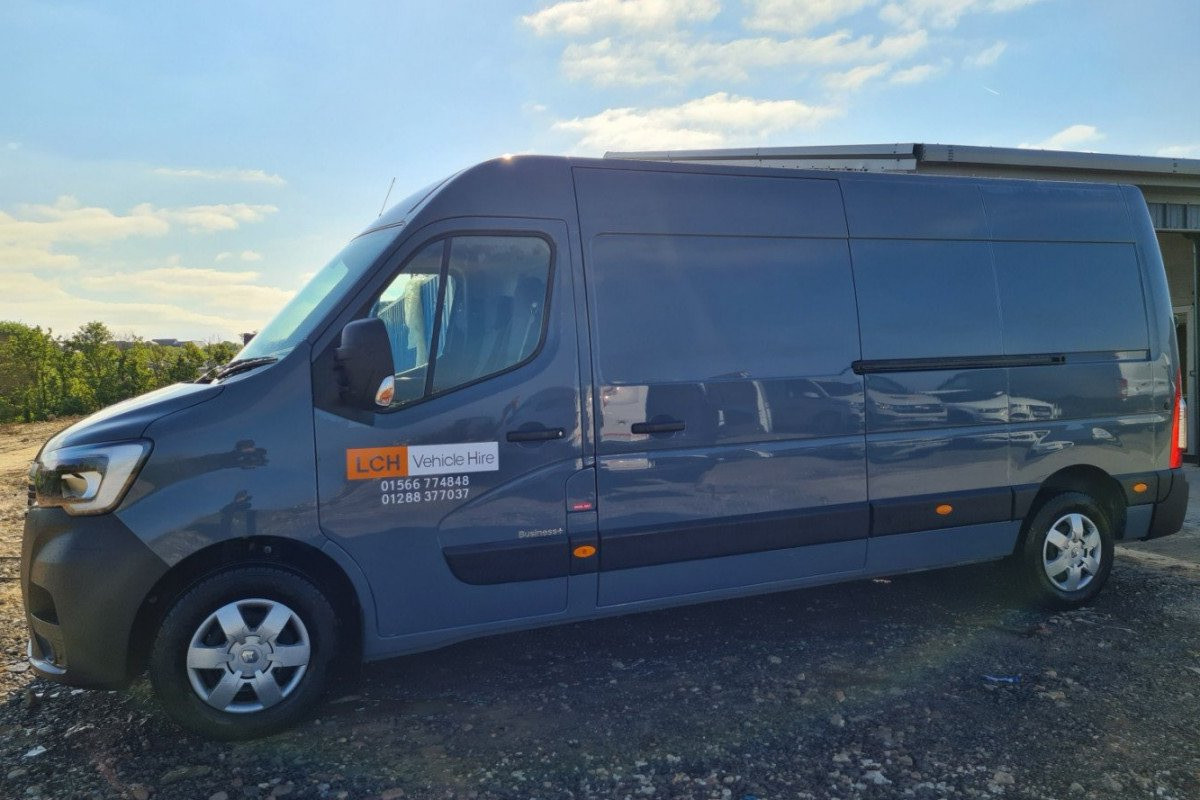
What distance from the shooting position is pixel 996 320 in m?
4.73

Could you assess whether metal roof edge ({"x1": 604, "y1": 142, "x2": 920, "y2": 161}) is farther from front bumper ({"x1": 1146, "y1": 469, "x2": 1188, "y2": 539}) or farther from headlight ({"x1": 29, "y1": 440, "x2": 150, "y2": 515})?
headlight ({"x1": 29, "y1": 440, "x2": 150, "y2": 515})

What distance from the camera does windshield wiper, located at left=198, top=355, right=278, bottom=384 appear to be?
3480 mm

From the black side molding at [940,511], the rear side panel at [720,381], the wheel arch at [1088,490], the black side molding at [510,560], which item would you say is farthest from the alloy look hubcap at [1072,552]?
the black side molding at [510,560]

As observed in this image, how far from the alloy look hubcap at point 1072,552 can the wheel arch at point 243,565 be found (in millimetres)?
4007

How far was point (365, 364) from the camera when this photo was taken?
3264 millimetres

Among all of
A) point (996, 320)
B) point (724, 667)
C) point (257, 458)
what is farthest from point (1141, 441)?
point (257, 458)

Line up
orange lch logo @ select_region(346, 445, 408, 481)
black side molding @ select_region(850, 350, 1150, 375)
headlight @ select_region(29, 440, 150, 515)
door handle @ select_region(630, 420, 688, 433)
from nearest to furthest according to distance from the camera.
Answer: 1. headlight @ select_region(29, 440, 150, 515)
2. orange lch logo @ select_region(346, 445, 408, 481)
3. door handle @ select_region(630, 420, 688, 433)
4. black side molding @ select_region(850, 350, 1150, 375)

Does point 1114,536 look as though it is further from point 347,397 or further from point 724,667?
point 347,397

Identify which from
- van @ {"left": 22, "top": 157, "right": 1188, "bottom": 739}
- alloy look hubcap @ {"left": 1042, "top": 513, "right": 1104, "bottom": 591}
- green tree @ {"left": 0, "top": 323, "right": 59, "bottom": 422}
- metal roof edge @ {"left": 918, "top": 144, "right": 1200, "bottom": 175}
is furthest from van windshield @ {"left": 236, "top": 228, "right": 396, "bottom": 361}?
green tree @ {"left": 0, "top": 323, "right": 59, "bottom": 422}

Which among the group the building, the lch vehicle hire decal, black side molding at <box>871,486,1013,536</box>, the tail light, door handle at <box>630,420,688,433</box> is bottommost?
black side molding at <box>871,486,1013,536</box>

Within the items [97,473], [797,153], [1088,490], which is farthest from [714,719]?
[797,153]

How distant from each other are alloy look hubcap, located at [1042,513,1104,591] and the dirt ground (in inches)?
8.6

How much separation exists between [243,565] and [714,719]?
208 cm

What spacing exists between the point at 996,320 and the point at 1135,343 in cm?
A: 113
